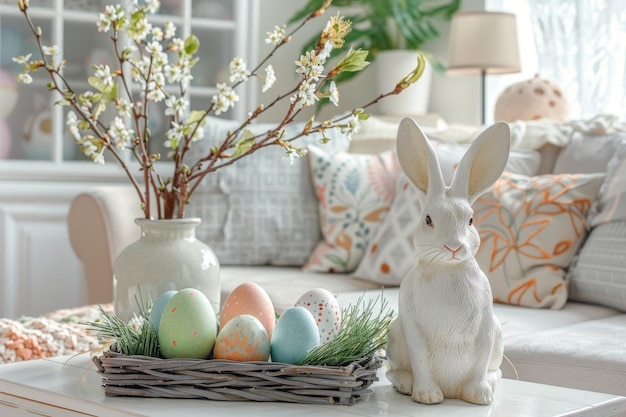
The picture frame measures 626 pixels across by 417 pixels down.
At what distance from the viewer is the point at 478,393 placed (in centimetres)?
111

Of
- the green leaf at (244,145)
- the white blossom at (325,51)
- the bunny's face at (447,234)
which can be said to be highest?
the white blossom at (325,51)

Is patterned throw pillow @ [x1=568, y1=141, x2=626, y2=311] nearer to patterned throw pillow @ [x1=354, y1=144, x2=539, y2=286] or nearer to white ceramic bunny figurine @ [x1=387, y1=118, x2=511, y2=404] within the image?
patterned throw pillow @ [x1=354, y1=144, x2=539, y2=286]

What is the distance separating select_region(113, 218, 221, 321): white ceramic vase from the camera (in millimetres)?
1527

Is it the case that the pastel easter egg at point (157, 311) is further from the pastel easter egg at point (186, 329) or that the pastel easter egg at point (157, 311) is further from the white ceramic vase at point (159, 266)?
the white ceramic vase at point (159, 266)

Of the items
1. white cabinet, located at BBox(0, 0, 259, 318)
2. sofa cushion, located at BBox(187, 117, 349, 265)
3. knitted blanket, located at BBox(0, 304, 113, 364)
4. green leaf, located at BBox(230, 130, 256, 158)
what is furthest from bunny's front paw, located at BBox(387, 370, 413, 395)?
white cabinet, located at BBox(0, 0, 259, 318)

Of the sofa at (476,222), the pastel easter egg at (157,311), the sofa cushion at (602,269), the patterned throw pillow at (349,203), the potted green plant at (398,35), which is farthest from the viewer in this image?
the potted green plant at (398,35)

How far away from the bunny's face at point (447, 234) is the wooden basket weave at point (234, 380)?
154 mm

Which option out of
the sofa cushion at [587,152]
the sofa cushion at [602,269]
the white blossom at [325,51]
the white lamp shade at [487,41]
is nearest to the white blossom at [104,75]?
the white blossom at [325,51]

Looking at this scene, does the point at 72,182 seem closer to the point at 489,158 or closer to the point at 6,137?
the point at 6,137

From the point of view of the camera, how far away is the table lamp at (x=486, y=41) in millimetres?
3205

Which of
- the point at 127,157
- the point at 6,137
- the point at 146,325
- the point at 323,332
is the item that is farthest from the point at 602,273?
the point at 6,137

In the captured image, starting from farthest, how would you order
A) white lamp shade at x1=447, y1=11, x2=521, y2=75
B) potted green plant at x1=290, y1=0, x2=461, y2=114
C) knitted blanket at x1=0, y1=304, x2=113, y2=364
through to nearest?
potted green plant at x1=290, y1=0, x2=461, y2=114 → white lamp shade at x1=447, y1=11, x2=521, y2=75 → knitted blanket at x1=0, y1=304, x2=113, y2=364

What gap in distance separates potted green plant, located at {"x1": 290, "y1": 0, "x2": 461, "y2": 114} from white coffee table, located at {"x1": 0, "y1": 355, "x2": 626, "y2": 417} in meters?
2.57

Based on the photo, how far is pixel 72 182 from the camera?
3518 millimetres
